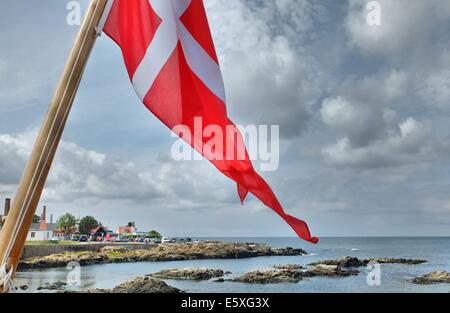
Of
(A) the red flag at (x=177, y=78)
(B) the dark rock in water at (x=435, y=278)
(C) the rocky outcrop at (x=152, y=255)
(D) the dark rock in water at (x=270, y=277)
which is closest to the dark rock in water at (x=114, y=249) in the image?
(C) the rocky outcrop at (x=152, y=255)

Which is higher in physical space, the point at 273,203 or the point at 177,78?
the point at 177,78

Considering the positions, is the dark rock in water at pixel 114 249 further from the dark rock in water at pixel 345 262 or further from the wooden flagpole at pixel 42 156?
the wooden flagpole at pixel 42 156

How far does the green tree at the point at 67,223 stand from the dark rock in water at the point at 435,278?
50168 mm

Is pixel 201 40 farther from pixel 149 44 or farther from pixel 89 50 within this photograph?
pixel 89 50

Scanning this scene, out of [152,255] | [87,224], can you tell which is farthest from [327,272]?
[87,224]

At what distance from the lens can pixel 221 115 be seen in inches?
122

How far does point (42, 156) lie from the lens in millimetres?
2102

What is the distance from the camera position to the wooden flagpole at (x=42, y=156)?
2.01 metres

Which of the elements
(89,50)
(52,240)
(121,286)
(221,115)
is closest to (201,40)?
(221,115)

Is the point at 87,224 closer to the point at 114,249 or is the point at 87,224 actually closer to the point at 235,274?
the point at 114,249

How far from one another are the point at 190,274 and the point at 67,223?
36048 mm
